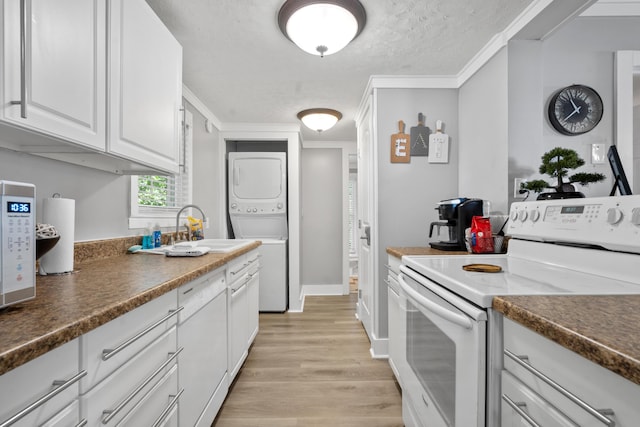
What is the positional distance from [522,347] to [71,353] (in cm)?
98

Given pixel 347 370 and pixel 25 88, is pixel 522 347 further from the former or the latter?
pixel 347 370

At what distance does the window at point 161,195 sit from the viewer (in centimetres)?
197

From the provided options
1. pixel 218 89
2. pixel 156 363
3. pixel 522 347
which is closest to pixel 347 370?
pixel 156 363

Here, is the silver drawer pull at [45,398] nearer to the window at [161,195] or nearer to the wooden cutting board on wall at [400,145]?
the window at [161,195]

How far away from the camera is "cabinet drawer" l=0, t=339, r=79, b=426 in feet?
1.58

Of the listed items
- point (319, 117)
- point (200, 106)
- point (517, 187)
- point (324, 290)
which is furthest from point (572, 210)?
point (324, 290)

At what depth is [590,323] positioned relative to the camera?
0.56 meters

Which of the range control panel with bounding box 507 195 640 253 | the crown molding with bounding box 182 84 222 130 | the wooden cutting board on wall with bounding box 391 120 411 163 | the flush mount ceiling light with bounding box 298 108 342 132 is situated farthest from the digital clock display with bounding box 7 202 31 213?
the flush mount ceiling light with bounding box 298 108 342 132

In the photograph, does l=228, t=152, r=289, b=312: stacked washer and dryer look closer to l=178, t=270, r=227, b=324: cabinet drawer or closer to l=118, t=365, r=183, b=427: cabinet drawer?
l=178, t=270, r=227, b=324: cabinet drawer

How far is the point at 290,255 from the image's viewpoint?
3719 millimetres

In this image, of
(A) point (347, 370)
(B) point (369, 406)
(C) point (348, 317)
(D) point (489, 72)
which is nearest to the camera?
(B) point (369, 406)

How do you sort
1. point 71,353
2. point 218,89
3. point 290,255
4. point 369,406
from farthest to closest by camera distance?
point 290,255
point 218,89
point 369,406
point 71,353

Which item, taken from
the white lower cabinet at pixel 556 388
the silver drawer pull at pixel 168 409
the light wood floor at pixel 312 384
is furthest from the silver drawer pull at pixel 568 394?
the light wood floor at pixel 312 384

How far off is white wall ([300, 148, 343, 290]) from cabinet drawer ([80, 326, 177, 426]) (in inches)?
139
